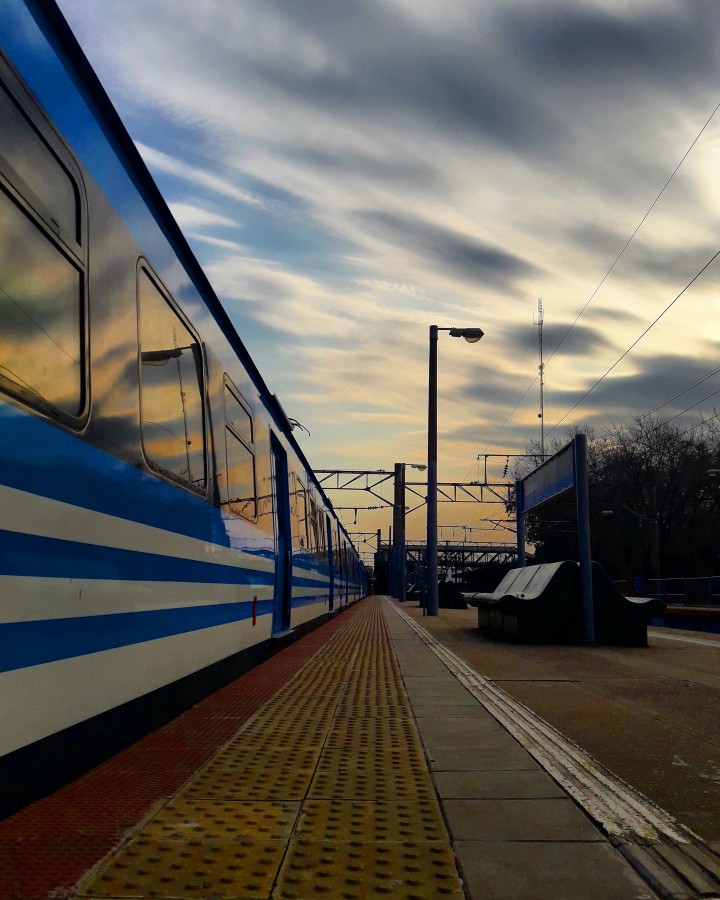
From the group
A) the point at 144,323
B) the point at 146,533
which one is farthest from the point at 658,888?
the point at 144,323

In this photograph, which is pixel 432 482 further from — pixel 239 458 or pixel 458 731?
pixel 458 731

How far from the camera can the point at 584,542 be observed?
495 inches

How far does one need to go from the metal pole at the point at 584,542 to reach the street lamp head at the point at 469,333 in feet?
35.2

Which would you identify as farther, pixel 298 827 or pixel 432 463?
pixel 432 463

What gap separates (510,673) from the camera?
8.56m

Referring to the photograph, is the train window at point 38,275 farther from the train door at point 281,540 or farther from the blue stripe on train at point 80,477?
the train door at point 281,540

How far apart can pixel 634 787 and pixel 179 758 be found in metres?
2.19

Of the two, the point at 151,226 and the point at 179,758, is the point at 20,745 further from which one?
the point at 151,226

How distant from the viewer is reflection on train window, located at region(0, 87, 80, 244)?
10.7 ft

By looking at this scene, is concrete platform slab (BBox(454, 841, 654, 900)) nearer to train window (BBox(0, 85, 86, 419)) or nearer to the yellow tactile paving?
the yellow tactile paving

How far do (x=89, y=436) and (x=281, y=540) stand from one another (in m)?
Result: 7.71

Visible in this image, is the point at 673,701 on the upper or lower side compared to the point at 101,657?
lower

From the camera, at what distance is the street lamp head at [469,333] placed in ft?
75.3

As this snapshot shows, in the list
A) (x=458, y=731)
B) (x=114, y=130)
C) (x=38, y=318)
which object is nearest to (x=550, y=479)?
(x=458, y=731)
